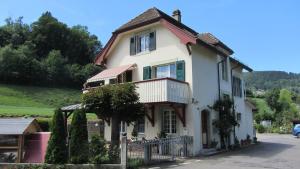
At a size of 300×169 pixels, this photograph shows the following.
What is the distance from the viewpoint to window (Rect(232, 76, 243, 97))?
31.5 meters

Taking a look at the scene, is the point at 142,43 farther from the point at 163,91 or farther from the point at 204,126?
the point at 204,126

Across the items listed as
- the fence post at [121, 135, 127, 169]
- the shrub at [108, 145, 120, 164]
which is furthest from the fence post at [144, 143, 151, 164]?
the fence post at [121, 135, 127, 169]

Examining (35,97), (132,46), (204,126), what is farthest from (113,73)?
(35,97)

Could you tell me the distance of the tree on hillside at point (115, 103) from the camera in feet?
61.7

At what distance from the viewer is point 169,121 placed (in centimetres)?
2369

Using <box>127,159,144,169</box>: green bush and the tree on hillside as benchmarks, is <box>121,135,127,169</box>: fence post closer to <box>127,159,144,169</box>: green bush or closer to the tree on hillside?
<box>127,159,144,169</box>: green bush

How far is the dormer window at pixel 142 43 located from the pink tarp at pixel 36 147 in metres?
11.5

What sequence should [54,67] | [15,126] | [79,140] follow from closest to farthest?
[79,140] → [15,126] → [54,67]

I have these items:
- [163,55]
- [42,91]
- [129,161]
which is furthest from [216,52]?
[42,91]

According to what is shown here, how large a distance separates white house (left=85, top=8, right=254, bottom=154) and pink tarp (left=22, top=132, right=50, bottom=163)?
7.40 m

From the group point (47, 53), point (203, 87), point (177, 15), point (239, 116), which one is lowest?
point (239, 116)

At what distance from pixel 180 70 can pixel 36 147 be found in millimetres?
10939

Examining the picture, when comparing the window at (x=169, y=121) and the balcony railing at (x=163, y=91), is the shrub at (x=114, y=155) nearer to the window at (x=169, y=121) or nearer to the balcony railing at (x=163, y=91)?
the balcony railing at (x=163, y=91)

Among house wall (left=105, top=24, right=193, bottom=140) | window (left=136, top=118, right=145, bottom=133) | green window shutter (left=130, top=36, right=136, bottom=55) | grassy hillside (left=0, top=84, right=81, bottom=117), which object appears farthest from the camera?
grassy hillside (left=0, top=84, right=81, bottom=117)
